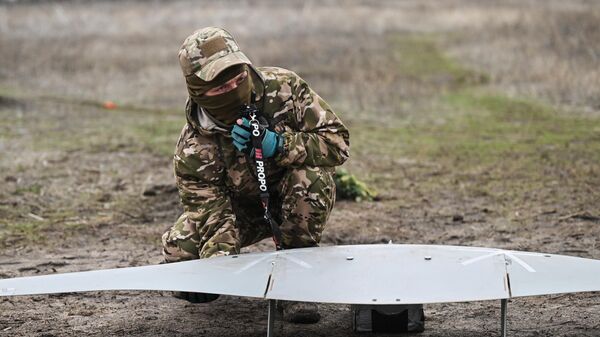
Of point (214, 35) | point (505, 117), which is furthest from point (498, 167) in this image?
point (214, 35)

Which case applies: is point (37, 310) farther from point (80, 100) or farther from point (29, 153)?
point (80, 100)

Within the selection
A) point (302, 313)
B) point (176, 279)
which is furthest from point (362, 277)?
Result: point (176, 279)

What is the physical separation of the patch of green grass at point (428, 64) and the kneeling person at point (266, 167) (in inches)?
376

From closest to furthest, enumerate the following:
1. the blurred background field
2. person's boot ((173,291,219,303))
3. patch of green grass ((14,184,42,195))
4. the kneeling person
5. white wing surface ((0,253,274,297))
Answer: white wing surface ((0,253,274,297))
person's boot ((173,291,219,303))
the kneeling person
the blurred background field
patch of green grass ((14,184,42,195))

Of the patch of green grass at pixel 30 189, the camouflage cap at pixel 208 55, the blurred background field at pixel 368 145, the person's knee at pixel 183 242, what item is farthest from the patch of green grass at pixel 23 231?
the camouflage cap at pixel 208 55

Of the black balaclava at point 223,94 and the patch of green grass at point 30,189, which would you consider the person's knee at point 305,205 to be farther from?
the patch of green grass at point 30,189

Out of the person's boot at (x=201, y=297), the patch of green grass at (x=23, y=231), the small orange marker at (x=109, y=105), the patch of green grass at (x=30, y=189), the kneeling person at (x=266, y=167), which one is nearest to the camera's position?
the person's boot at (x=201, y=297)

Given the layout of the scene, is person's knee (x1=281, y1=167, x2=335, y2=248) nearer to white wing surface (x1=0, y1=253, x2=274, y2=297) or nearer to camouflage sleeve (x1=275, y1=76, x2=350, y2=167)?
camouflage sleeve (x1=275, y1=76, x2=350, y2=167)

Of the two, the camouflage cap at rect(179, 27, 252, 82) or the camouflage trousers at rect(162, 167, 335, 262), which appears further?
Result: the camouflage trousers at rect(162, 167, 335, 262)

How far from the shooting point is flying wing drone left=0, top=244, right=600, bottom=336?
4453 mm

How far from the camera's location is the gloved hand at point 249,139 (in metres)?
5.22

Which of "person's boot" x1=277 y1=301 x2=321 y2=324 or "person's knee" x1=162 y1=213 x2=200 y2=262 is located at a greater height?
"person's knee" x1=162 y1=213 x2=200 y2=262

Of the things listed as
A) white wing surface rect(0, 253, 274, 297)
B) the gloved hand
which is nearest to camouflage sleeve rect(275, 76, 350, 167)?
the gloved hand

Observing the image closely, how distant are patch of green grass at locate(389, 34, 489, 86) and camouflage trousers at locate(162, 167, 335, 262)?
9.52 meters
